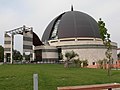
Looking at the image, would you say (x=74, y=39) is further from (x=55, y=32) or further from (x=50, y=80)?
(x=50, y=80)

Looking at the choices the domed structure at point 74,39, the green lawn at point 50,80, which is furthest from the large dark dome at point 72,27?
the green lawn at point 50,80

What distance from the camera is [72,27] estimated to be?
286ft

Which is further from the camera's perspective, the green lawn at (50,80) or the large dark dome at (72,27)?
the large dark dome at (72,27)

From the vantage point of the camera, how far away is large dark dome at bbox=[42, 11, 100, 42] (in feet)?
281

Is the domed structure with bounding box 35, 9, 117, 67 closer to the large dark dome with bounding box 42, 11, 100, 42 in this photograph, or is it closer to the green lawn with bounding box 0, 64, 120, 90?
the large dark dome with bounding box 42, 11, 100, 42

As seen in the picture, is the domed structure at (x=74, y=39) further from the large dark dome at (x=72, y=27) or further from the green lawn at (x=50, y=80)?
the green lawn at (x=50, y=80)

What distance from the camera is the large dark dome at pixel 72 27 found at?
85.6 m

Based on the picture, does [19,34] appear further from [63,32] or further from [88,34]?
[88,34]

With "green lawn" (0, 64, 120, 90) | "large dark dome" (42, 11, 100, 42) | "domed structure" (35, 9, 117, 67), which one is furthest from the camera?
"large dark dome" (42, 11, 100, 42)

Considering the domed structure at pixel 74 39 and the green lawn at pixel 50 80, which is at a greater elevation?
the domed structure at pixel 74 39

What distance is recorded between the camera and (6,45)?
276ft

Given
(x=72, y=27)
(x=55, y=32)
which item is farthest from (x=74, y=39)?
(x=55, y=32)

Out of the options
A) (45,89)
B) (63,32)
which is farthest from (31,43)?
(45,89)

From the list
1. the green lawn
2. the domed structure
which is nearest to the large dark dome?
the domed structure
